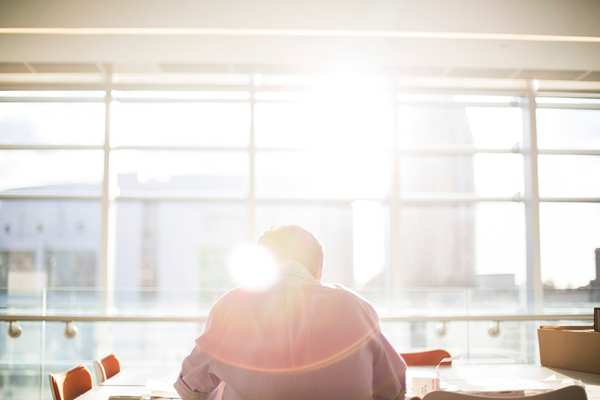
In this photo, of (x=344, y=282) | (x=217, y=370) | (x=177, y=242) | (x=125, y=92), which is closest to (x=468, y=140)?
(x=344, y=282)

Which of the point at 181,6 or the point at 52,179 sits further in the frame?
the point at 52,179

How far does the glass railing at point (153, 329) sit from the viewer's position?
424 centimetres

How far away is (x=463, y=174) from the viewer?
20.9 ft

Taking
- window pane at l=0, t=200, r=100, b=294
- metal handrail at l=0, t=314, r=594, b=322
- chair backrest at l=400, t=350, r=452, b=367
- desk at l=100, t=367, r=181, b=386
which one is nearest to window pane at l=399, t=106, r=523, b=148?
metal handrail at l=0, t=314, r=594, b=322

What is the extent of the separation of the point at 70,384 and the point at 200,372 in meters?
1.21

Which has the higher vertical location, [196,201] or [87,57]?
[87,57]

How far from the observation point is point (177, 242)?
6.32m

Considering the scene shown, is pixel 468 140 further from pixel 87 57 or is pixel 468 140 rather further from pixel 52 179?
pixel 52 179

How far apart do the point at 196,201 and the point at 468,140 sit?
3704 millimetres

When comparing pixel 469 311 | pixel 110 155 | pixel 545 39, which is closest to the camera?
pixel 545 39

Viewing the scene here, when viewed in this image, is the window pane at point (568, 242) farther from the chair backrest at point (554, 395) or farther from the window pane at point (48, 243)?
the window pane at point (48, 243)

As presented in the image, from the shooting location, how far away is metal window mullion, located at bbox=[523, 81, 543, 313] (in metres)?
6.20

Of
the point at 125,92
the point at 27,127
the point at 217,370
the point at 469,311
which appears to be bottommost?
the point at 469,311

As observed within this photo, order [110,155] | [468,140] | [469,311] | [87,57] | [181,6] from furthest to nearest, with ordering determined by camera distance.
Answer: [468,140]
[110,155]
[469,311]
[87,57]
[181,6]
